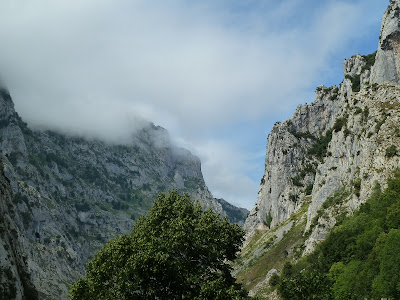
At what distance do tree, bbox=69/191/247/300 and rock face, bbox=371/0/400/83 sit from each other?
114469mm

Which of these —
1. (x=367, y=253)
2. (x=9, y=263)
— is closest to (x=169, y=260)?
(x=9, y=263)

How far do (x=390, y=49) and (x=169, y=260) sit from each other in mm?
126858

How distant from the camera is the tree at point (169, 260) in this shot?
29.4 meters

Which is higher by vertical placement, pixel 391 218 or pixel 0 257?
pixel 391 218

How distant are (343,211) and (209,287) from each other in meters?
94.7

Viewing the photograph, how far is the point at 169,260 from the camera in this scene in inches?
1183

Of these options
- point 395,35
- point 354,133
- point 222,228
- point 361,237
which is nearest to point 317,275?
point 222,228

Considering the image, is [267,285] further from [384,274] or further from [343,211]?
[384,274]

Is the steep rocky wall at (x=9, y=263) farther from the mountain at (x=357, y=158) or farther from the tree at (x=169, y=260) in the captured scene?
the mountain at (x=357, y=158)

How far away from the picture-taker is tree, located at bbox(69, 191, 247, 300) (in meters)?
29.4

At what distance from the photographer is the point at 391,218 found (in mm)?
77438

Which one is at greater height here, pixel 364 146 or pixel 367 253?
pixel 364 146

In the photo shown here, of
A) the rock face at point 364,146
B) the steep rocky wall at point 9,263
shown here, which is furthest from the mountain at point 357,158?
the steep rocky wall at point 9,263

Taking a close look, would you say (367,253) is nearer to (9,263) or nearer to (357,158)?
(357,158)
